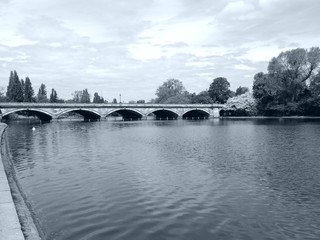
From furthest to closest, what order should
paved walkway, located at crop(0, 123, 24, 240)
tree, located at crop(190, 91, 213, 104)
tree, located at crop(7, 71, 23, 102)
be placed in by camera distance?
tree, located at crop(190, 91, 213, 104)
tree, located at crop(7, 71, 23, 102)
paved walkway, located at crop(0, 123, 24, 240)

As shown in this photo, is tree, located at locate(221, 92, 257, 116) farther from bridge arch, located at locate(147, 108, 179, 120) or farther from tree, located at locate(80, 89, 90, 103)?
tree, located at locate(80, 89, 90, 103)

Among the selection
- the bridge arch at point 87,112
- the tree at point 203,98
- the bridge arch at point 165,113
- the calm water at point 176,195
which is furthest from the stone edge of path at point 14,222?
the tree at point 203,98

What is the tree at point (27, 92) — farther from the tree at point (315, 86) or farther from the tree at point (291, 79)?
the tree at point (315, 86)

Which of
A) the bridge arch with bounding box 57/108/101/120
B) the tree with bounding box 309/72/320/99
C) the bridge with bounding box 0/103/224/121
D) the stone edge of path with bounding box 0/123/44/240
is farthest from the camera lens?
the bridge arch with bounding box 57/108/101/120

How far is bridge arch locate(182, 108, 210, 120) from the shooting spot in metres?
124

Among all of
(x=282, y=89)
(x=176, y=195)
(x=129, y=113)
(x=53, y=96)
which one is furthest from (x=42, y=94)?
(x=176, y=195)

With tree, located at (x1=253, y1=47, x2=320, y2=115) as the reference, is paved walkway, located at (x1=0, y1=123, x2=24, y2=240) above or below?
below

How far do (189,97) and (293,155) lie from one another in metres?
136

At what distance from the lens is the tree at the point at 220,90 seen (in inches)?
5704

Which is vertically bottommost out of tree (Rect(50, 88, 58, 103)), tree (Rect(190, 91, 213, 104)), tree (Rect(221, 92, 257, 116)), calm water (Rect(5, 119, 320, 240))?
calm water (Rect(5, 119, 320, 240))

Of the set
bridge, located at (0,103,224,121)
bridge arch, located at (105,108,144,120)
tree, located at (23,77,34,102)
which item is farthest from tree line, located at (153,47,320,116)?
tree, located at (23,77,34,102)

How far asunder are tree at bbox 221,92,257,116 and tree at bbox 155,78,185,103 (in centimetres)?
5057

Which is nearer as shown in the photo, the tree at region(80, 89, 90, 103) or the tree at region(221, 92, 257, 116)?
the tree at region(221, 92, 257, 116)

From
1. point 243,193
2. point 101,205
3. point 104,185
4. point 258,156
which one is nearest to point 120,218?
point 101,205
